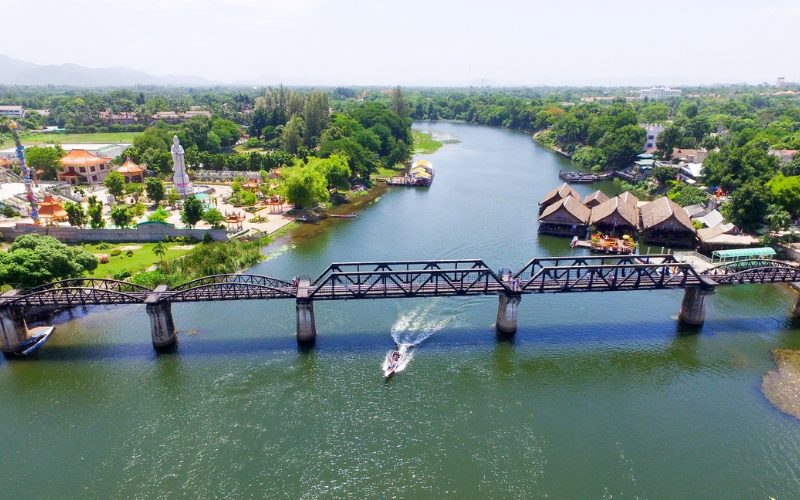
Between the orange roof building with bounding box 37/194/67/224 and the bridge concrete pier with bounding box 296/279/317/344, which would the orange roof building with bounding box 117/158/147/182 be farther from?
the bridge concrete pier with bounding box 296/279/317/344

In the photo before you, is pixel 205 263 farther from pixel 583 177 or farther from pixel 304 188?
pixel 583 177

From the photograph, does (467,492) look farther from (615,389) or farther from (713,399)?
(713,399)

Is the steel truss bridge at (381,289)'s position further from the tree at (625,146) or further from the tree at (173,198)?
the tree at (625,146)

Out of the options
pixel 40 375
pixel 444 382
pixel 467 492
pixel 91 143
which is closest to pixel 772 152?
pixel 444 382

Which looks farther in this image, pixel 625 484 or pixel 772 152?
pixel 772 152

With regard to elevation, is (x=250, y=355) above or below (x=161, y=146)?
below

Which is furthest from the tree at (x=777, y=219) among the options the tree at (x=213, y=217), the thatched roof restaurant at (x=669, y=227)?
the tree at (x=213, y=217)
